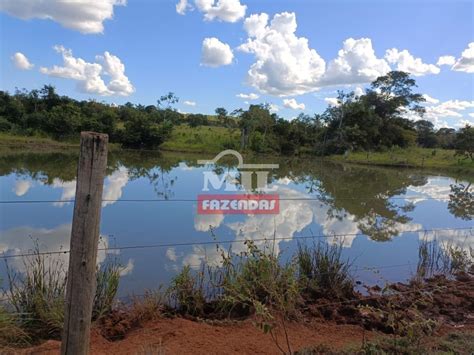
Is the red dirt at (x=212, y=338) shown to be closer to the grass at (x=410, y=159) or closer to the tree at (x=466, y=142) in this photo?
the grass at (x=410, y=159)

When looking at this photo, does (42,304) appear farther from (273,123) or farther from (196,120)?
(196,120)

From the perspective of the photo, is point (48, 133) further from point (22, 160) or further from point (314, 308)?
Result: point (314, 308)

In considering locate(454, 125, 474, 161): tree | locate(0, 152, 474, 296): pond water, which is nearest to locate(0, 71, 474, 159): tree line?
locate(454, 125, 474, 161): tree

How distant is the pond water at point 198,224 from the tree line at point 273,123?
15512mm

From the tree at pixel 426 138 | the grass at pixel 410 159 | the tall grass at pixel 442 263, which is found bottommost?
the tall grass at pixel 442 263

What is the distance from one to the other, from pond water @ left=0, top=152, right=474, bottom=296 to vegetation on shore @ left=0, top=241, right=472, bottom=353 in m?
0.45

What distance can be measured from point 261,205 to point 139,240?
423cm

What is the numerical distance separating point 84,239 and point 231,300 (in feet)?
5.90

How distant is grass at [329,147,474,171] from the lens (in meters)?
28.3

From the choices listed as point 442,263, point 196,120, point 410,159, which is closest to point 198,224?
point 442,263

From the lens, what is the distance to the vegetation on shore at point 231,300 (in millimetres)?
3018

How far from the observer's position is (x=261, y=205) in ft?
32.9

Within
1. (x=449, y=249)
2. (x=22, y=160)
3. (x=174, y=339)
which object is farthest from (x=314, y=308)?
(x=22, y=160)
